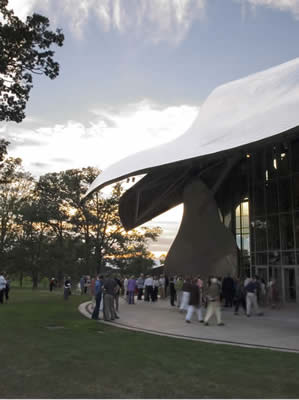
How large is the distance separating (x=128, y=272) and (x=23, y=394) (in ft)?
148

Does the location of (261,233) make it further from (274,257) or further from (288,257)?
(288,257)

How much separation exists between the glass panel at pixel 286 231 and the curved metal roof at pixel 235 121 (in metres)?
5.48

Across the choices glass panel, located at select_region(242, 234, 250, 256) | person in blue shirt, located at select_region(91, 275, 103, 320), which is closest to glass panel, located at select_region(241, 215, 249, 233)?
glass panel, located at select_region(242, 234, 250, 256)

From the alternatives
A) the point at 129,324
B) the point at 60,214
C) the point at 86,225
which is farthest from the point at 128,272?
the point at 129,324

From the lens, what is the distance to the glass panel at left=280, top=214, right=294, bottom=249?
68.4 feet

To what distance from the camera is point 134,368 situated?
6.91 m

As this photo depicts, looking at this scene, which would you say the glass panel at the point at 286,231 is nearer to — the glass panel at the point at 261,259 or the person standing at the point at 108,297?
the glass panel at the point at 261,259

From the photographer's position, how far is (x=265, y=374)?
659 centimetres

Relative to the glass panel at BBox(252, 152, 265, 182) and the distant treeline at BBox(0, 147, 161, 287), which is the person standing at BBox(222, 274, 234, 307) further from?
the distant treeline at BBox(0, 147, 161, 287)

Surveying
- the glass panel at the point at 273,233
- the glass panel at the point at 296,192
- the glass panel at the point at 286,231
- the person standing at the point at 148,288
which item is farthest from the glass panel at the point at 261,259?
the person standing at the point at 148,288

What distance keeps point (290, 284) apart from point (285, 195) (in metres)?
4.48

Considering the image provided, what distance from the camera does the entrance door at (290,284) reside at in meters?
20.4

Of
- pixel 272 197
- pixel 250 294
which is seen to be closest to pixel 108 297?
pixel 250 294

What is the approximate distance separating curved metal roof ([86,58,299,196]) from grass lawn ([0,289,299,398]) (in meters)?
9.34
